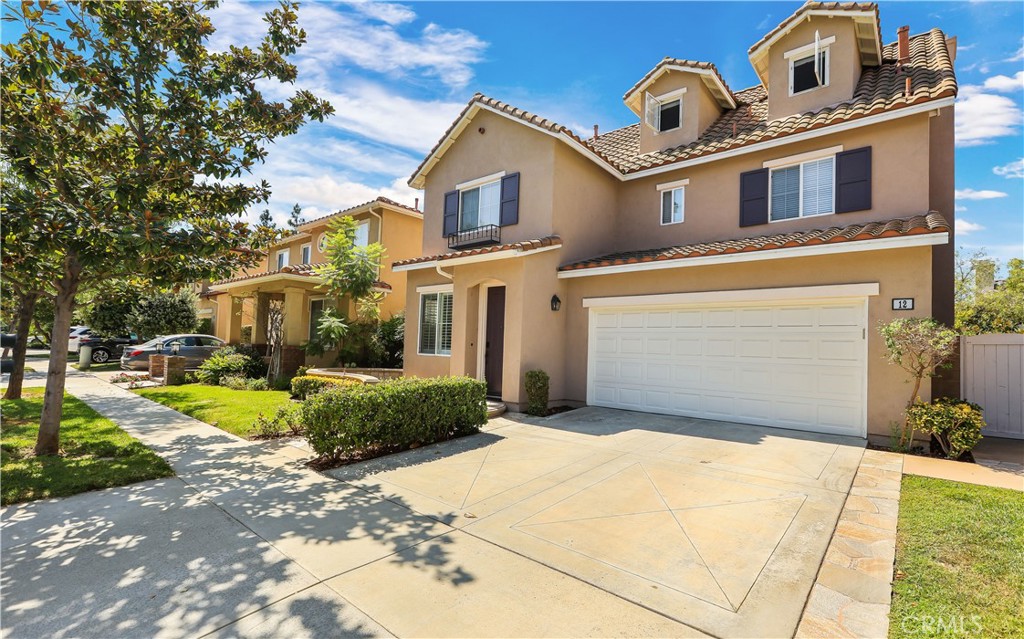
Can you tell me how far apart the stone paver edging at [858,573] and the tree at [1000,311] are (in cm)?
1382

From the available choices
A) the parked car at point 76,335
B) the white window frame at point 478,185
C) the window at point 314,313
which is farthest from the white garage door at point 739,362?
the parked car at point 76,335

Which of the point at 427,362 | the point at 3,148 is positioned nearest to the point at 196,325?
the point at 427,362

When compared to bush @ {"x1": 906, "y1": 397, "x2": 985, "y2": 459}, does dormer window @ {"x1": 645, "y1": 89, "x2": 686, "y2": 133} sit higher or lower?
higher

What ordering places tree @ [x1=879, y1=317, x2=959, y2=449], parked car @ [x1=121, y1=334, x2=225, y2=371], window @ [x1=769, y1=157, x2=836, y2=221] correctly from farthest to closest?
parked car @ [x1=121, y1=334, x2=225, y2=371] < window @ [x1=769, y1=157, x2=836, y2=221] < tree @ [x1=879, y1=317, x2=959, y2=449]

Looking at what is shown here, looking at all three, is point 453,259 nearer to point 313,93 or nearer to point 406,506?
point 313,93

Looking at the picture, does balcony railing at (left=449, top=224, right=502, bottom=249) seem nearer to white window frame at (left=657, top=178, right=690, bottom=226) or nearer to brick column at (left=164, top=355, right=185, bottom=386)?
white window frame at (left=657, top=178, right=690, bottom=226)

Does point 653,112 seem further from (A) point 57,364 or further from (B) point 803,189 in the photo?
(A) point 57,364

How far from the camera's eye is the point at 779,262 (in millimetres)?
9242

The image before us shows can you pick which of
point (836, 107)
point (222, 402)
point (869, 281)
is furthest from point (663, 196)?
point (222, 402)

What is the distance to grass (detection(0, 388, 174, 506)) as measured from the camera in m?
5.71

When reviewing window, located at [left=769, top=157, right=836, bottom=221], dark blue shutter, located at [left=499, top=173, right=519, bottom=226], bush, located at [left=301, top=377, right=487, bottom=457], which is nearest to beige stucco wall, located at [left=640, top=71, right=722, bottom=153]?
window, located at [left=769, top=157, right=836, bottom=221]

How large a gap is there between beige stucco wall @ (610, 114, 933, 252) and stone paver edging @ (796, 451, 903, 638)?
665cm

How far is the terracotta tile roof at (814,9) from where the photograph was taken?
1071 centimetres

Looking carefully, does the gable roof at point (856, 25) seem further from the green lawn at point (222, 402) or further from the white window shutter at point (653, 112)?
the green lawn at point (222, 402)
